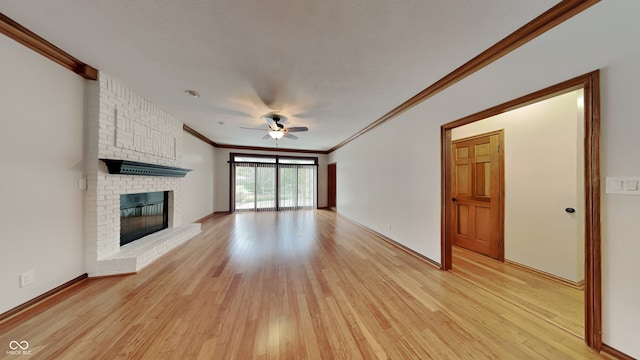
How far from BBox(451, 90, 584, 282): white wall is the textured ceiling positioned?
1471mm

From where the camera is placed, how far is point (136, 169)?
2.74 m

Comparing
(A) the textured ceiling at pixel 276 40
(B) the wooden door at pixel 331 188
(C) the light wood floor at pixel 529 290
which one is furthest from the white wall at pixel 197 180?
(C) the light wood floor at pixel 529 290

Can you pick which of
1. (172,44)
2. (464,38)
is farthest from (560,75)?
(172,44)

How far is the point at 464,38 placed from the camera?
172cm

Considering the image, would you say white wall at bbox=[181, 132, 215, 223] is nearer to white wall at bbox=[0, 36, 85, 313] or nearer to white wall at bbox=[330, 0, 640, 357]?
white wall at bbox=[0, 36, 85, 313]

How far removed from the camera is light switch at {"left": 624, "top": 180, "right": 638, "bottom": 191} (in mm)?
1205

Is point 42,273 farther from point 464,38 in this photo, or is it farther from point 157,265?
point 464,38

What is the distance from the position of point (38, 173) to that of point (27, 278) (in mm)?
981

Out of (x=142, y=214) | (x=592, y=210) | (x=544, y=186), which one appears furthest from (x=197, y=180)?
(x=544, y=186)

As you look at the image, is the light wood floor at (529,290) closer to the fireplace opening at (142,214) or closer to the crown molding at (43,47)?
the fireplace opening at (142,214)

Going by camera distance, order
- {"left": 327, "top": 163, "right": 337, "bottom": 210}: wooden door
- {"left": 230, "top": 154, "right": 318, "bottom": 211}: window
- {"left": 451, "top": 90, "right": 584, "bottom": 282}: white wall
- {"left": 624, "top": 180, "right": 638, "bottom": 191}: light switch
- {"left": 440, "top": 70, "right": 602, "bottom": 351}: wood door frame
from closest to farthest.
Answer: {"left": 624, "top": 180, "right": 638, "bottom": 191}: light switch, {"left": 440, "top": 70, "right": 602, "bottom": 351}: wood door frame, {"left": 451, "top": 90, "right": 584, "bottom": 282}: white wall, {"left": 230, "top": 154, "right": 318, "bottom": 211}: window, {"left": 327, "top": 163, "right": 337, "bottom": 210}: wooden door

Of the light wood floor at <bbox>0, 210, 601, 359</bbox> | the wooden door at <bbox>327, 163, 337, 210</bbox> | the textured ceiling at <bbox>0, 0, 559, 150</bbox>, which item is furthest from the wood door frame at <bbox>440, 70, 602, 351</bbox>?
the wooden door at <bbox>327, 163, 337, 210</bbox>

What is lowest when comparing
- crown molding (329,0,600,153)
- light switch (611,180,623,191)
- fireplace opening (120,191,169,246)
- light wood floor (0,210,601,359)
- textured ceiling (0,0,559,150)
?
light wood floor (0,210,601,359)

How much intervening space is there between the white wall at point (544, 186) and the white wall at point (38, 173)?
5573 mm
